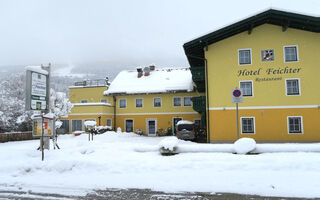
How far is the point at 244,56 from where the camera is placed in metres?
17.2

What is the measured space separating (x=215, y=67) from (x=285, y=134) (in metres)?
7.15

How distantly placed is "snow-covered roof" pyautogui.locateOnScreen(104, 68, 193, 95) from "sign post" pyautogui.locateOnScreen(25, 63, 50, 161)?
17318mm

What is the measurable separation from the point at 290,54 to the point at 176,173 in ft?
47.8

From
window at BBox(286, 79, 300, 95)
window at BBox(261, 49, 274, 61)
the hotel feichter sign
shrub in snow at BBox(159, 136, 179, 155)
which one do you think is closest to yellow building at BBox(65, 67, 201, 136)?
the hotel feichter sign

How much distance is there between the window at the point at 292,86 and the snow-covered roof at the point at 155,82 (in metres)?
11.4

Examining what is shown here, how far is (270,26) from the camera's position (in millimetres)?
17031

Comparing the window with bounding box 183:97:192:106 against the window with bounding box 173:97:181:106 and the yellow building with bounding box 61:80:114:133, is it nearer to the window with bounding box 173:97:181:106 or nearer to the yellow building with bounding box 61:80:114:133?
the window with bounding box 173:97:181:106

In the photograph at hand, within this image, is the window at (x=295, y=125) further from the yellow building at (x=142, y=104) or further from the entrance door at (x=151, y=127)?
the entrance door at (x=151, y=127)

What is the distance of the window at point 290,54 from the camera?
54.4 feet

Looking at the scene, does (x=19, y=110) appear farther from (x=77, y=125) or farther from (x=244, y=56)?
(x=244, y=56)

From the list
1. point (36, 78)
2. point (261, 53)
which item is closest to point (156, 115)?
point (261, 53)

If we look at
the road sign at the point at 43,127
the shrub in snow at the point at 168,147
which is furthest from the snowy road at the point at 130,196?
the road sign at the point at 43,127

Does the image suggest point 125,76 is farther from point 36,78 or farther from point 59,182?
point 59,182

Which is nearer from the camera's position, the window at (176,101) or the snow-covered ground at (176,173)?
the snow-covered ground at (176,173)
